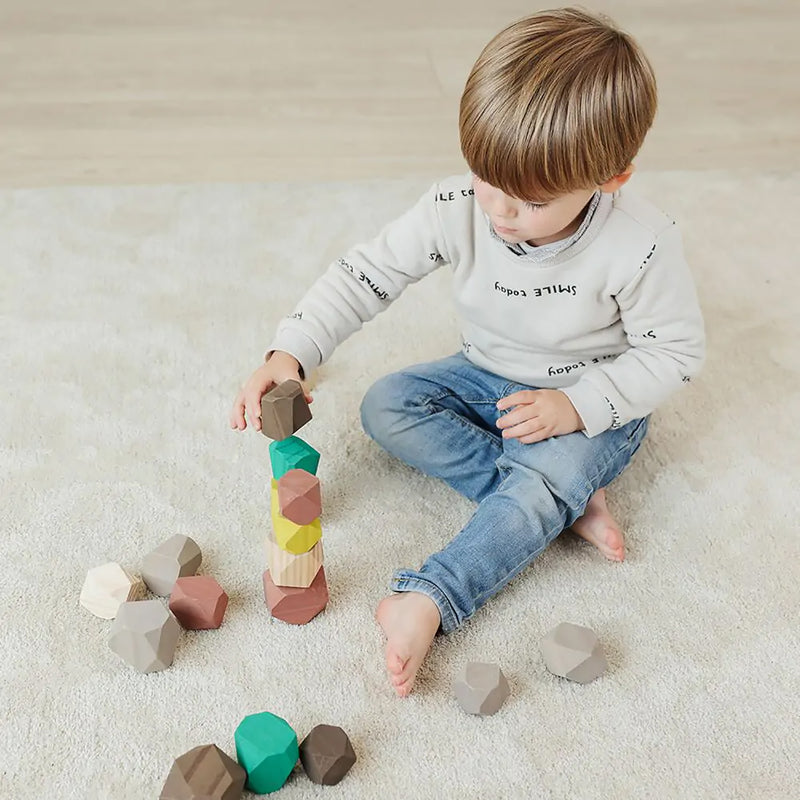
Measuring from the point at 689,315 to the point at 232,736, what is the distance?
0.59 m

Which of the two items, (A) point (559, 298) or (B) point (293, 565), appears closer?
(B) point (293, 565)

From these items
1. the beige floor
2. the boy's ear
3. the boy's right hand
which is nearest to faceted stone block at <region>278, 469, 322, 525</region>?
the boy's right hand

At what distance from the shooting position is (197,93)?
6.70ft

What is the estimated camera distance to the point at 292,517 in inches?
34.8

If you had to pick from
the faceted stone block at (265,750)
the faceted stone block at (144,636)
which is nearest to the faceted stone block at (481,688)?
the faceted stone block at (265,750)

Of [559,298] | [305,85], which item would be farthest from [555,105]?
[305,85]

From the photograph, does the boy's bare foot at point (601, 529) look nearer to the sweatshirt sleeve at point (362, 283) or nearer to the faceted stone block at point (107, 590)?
the sweatshirt sleeve at point (362, 283)

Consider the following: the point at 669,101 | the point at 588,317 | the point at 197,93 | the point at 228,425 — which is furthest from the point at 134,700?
the point at 669,101

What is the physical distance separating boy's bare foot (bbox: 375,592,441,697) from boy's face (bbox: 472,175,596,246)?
0.35 metres

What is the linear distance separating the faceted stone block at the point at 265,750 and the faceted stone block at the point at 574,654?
0.80ft

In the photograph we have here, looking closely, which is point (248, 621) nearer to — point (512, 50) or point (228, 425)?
point (228, 425)

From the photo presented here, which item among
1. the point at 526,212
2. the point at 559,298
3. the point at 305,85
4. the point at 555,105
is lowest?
the point at 305,85

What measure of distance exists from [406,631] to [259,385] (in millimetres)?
281

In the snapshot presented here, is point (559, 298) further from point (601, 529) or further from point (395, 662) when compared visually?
point (395, 662)
